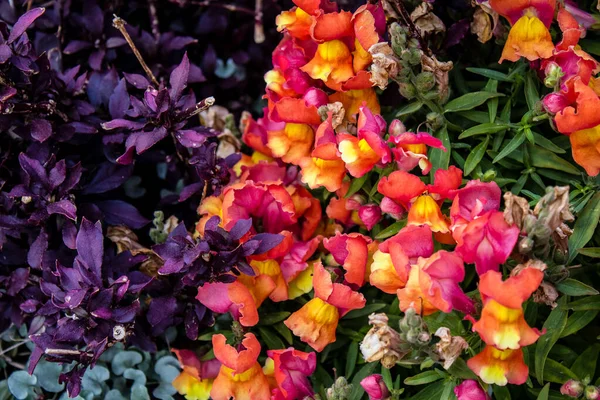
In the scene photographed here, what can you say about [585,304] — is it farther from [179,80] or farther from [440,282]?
[179,80]

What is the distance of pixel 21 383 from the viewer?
58.2 inches

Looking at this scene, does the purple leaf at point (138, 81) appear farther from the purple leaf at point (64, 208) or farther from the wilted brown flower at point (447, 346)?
the wilted brown flower at point (447, 346)

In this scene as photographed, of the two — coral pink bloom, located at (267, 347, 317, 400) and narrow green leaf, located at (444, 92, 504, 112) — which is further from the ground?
narrow green leaf, located at (444, 92, 504, 112)

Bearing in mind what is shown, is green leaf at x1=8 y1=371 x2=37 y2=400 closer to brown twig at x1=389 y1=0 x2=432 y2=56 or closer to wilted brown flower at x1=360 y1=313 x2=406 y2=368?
wilted brown flower at x1=360 y1=313 x2=406 y2=368

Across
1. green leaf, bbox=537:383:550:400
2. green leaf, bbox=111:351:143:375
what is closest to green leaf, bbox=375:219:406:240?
green leaf, bbox=537:383:550:400

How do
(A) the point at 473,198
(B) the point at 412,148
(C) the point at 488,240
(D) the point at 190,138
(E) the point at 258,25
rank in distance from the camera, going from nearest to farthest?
(C) the point at 488,240
(A) the point at 473,198
(B) the point at 412,148
(D) the point at 190,138
(E) the point at 258,25

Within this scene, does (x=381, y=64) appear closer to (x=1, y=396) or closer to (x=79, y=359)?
(x=79, y=359)

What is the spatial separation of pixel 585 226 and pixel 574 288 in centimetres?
12

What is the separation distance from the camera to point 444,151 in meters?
1.29

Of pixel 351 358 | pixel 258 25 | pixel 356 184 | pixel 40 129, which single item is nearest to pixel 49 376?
pixel 40 129

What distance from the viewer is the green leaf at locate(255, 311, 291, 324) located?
1365 millimetres

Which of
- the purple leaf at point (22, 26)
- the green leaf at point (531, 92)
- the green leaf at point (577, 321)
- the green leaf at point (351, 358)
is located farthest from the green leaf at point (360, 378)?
the purple leaf at point (22, 26)

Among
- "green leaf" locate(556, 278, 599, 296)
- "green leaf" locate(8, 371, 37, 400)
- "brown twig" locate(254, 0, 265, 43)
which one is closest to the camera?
"green leaf" locate(556, 278, 599, 296)

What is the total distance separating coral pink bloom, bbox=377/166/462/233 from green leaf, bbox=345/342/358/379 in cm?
31
